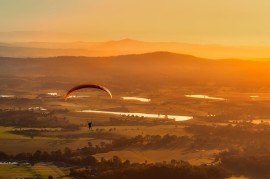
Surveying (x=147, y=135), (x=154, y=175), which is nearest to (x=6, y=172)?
(x=154, y=175)

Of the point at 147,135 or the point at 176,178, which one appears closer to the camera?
the point at 176,178

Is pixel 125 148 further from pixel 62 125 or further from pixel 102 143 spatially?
pixel 62 125

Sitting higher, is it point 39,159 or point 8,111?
point 8,111

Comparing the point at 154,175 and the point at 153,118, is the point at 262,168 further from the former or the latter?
the point at 153,118

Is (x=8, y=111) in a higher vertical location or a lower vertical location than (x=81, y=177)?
higher

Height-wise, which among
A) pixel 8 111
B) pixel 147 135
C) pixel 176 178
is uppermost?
pixel 8 111

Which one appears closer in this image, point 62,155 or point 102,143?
point 62,155

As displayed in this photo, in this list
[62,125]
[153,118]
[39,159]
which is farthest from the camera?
[153,118]

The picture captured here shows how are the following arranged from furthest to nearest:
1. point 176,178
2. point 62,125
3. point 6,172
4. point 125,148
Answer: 1. point 62,125
2. point 125,148
3. point 6,172
4. point 176,178

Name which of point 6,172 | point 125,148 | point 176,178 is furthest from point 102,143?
point 176,178
